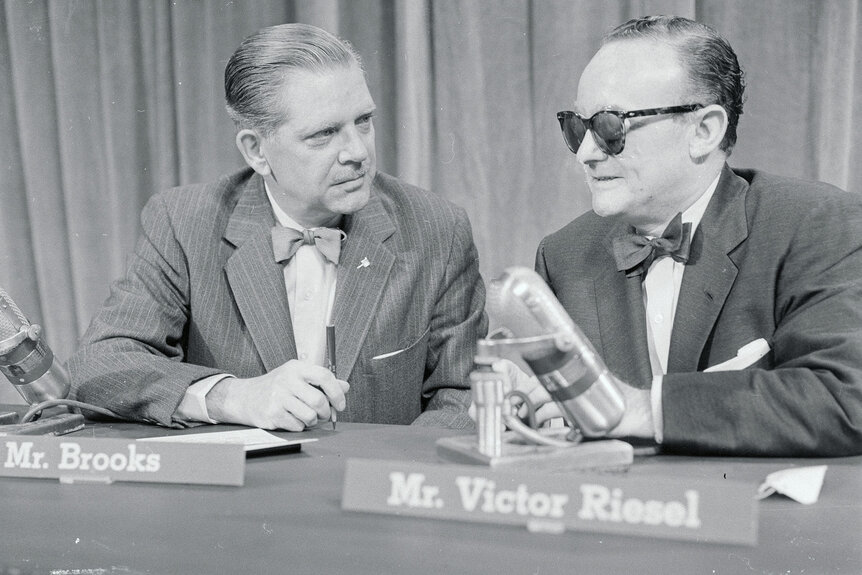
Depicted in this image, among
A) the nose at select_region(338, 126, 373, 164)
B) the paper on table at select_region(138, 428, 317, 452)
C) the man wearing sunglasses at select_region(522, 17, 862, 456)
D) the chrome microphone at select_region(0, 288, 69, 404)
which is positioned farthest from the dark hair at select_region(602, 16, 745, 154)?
the chrome microphone at select_region(0, 288, 69, 404)

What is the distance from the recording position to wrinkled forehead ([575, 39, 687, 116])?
199 centimetres

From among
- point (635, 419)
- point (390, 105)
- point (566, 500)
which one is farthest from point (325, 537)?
point (390, 105)

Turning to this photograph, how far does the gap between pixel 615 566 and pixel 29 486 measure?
0.90 meters

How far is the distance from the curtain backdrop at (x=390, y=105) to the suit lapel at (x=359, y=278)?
1.19 m

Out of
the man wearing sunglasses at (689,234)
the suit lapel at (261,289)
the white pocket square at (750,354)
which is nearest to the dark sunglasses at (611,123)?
the man wearing sunglasses at (689,234)

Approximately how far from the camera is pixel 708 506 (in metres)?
1.09

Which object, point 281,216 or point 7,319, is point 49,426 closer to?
point 7,319

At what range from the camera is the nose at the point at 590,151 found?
2023 millimetres

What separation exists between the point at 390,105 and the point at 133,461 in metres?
2.48

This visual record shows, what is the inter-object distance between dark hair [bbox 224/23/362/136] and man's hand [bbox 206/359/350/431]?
815 millimetres

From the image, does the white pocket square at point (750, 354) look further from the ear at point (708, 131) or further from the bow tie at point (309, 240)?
the bow tie at point (309, 240)

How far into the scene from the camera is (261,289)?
2373 mm

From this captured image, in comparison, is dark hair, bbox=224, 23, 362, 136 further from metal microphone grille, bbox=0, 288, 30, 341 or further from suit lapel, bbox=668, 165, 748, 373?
suit lapel, bbox=668, 165, 748, 373

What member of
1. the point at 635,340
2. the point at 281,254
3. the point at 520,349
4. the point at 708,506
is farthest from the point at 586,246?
the point at 708,506
